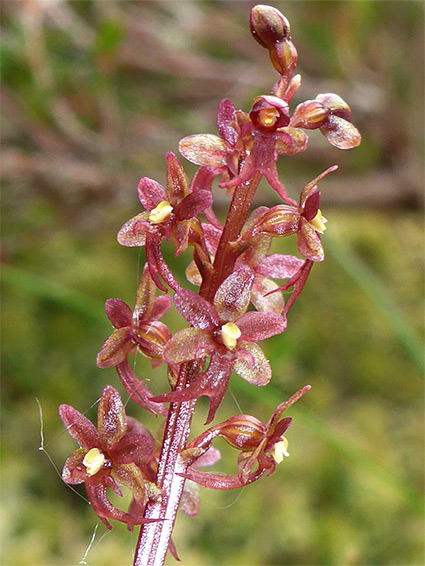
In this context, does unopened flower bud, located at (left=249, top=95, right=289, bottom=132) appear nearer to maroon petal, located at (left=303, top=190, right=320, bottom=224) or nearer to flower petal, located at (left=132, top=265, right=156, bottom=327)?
maroon petal, located at (left=303, top=190, right=320, bottom=224)

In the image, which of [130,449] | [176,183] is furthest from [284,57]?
[130,449]

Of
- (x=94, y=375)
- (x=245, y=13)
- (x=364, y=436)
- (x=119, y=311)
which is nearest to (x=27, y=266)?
(x=94, y=375)

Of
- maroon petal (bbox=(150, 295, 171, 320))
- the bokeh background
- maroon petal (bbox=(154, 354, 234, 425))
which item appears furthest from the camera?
the bokeh background

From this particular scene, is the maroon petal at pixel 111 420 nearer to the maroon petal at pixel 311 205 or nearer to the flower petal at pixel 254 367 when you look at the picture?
the flower petal at pixel 254 367

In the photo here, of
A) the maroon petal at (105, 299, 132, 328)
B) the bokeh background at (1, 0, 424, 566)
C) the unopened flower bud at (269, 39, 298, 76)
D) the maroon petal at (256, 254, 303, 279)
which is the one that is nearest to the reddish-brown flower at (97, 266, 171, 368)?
the maroon petal at (105, 299, 132, 328)

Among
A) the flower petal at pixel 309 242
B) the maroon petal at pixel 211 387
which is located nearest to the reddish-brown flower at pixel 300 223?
the flower petal at pixel 309 242

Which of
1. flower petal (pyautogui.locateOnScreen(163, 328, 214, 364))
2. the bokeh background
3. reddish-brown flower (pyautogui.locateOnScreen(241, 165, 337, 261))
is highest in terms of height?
reddish-brown flower (pyautogui.locateOnScreen(241, 165, 337, 261))

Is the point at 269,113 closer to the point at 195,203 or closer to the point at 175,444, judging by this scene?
the point at 195,203
